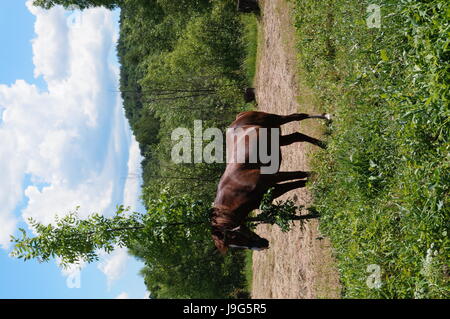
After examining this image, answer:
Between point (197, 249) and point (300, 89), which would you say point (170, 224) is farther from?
point (197, 249)

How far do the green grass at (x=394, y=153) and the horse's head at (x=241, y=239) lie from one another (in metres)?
1.27

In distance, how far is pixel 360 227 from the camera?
529 cm

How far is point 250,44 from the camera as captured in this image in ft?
53.0

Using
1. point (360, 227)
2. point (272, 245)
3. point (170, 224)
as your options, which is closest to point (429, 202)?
point (360, 227)

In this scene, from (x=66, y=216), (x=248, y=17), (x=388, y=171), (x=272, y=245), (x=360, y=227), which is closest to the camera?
(x=388, y=171)

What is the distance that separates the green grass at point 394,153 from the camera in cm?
381

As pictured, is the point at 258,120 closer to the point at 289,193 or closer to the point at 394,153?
the point at 394,153

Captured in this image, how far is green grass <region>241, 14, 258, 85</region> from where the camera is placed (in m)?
16.0

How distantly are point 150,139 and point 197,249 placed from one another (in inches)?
740

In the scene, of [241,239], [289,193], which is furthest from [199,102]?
[241,239]

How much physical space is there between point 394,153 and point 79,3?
66.6 ft

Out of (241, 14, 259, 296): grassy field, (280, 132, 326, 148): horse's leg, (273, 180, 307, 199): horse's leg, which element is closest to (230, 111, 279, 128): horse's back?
(280, 132, 326, 148): horse's leg

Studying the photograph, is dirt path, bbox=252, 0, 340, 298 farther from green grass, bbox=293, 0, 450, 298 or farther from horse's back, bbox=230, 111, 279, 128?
green grass, bbox=293, 0, 450, 298

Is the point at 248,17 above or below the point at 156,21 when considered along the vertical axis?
below
